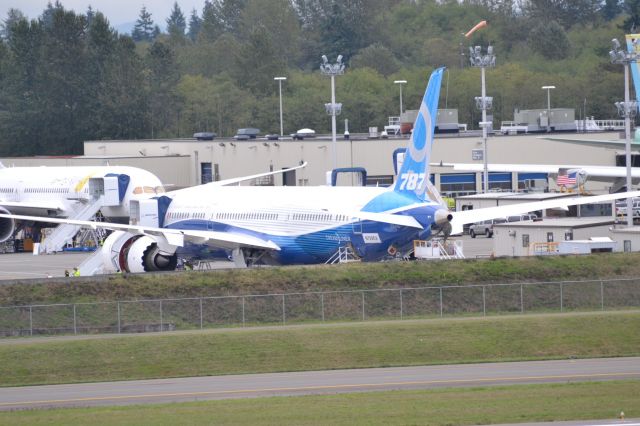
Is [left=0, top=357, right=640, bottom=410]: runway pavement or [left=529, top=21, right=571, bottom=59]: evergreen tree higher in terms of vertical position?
[left=529, top=21, right=571, bottom=59]: evergreen tree

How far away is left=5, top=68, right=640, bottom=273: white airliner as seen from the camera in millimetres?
45344

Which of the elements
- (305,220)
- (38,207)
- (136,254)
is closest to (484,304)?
(305,220)

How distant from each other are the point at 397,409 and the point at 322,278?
63.8ft

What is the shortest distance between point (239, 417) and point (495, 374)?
748 centimetres

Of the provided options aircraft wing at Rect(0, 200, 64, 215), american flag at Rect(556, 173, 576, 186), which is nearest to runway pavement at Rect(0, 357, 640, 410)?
american flag at Rect(556, 173, 576, 186)

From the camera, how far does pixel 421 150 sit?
45.5 metres

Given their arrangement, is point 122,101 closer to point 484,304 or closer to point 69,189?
point 69,189

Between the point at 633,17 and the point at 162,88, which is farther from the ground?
the point at 633,17

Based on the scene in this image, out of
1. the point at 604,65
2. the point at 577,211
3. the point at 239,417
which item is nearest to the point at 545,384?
the point at 239,417

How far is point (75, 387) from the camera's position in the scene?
3077cm

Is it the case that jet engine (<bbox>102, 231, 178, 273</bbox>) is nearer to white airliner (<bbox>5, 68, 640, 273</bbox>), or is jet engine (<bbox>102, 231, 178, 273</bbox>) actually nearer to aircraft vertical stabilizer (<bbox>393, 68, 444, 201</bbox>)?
white airliner (<bbox>5, 68, 640, 273</bbox>)

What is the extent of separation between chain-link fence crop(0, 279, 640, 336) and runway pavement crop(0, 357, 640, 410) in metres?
9.28

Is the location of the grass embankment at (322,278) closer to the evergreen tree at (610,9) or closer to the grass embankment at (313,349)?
the grass embankment at (313,349)

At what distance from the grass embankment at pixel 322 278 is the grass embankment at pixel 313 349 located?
741cm
